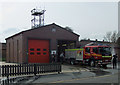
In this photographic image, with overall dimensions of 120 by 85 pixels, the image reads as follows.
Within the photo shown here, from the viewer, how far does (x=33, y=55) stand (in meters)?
23.7

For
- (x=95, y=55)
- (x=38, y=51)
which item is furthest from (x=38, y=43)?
(x=95, y=55)

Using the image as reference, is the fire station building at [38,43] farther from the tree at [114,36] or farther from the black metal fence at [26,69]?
the tree at [114,36]

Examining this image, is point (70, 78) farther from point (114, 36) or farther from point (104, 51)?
point (114, 36)

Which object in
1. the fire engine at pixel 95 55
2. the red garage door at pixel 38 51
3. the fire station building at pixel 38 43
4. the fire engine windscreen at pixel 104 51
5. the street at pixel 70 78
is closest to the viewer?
the street at pixel 70 78

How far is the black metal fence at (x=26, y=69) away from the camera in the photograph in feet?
37.8

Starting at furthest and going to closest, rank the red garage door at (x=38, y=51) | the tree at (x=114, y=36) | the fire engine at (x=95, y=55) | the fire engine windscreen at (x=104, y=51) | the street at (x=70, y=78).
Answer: the tree at (x=114, y=36)
the red garage door at (x=38, y=51)
the fire engine windscreen at (x=104, y=51)
the fire engine at (x=95, y=55)
the street at (x=70, y=78)

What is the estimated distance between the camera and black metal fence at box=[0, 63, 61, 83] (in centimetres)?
1151

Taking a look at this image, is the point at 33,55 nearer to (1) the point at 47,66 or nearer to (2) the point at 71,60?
(2) the point at 71,60

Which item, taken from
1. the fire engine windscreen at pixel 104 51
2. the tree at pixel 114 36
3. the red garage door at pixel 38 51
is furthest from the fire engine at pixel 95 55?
the tree at pixel 114 36

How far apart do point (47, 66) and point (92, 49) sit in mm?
8382

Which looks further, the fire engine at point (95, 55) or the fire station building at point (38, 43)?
the fire station building at point (38, 43)

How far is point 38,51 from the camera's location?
24.3 meters

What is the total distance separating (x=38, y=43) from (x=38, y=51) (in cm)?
123

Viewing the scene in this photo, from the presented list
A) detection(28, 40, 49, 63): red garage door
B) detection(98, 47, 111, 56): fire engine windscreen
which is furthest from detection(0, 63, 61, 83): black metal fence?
detection(28, 40, 49, 63): red garage door
